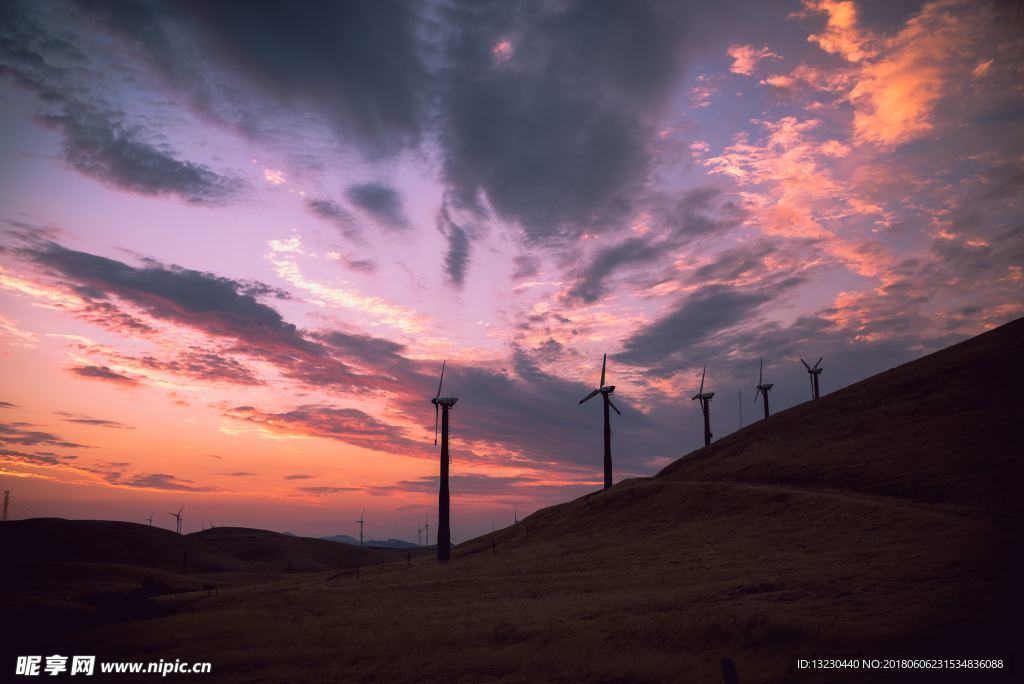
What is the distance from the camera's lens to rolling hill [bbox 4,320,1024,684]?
1006 inches

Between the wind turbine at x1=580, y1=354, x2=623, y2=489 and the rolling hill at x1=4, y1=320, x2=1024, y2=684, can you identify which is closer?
the rolling hill at x1=4, y1=320, x2=1024, y2=684

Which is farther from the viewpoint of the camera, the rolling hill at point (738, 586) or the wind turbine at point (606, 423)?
the wind turbine at point (606, 423)

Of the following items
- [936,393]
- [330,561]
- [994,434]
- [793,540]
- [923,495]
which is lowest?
[330,561]

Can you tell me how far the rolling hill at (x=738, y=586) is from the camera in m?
25.5

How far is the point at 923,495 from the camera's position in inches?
1870

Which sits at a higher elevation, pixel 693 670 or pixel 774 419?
pixel 774 419

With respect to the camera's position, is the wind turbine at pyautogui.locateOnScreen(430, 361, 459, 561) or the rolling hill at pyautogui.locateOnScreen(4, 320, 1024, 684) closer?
the rolling hill at pyautogui.locateOnScreen(4, 320, 1024, 684)

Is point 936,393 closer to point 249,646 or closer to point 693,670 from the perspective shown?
point 693,670

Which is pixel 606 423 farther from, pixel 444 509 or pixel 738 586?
pixel 738 586

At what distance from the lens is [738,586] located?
35.6m

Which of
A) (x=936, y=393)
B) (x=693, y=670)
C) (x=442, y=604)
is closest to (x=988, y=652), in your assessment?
(x=693, y=670)

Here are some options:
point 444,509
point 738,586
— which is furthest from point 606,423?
point 738,586

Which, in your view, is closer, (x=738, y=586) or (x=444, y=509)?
(x=738, y=586)

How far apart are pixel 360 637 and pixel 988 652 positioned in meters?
30.9
